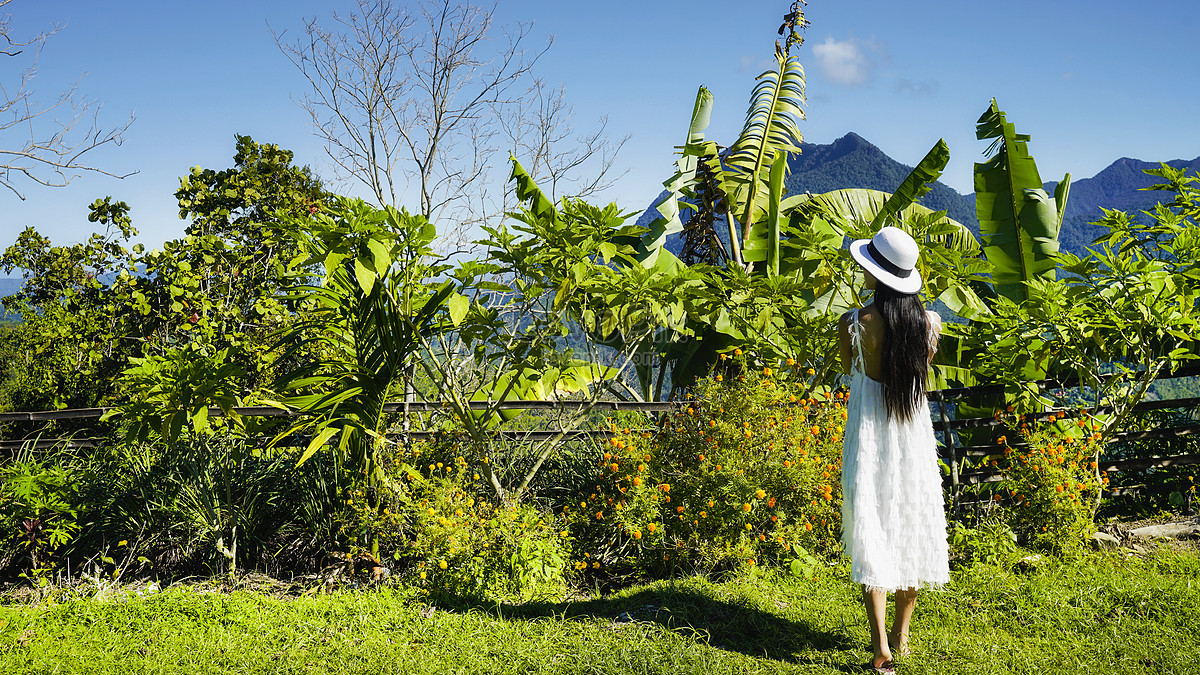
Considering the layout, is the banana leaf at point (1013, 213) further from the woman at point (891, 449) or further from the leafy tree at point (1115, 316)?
the woman at point (891, 449)

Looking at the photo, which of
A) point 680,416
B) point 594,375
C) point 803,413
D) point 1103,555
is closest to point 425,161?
point 594,375

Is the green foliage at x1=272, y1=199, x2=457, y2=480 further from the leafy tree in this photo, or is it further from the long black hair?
the leafy tree

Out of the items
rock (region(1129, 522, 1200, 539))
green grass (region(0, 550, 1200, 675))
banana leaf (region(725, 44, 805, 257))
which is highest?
banana leaf (region(725, 44, 805, 257))

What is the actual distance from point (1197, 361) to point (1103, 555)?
181cm

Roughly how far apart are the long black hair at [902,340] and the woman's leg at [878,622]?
768mm

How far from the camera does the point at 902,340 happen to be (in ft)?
9.27

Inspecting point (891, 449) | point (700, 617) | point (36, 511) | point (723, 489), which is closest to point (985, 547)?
point (723, 489)

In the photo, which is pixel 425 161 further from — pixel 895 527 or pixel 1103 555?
pixel 1103 555

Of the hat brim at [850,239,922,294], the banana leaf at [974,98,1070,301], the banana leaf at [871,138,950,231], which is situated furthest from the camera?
the banana leaf at [974,98,1070,301]

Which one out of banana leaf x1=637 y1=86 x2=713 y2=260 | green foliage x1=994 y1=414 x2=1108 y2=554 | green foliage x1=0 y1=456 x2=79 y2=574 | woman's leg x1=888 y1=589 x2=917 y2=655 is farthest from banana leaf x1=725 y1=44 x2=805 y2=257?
green foliage x1=0 y1=456 x2=79 y2=574

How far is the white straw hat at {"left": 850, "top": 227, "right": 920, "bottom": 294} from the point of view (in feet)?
9.21

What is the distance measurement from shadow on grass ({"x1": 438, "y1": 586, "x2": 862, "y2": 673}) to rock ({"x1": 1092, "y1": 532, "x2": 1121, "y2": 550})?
226cm

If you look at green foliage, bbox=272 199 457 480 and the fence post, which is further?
the fence post

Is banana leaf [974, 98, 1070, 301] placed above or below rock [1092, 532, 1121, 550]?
above
